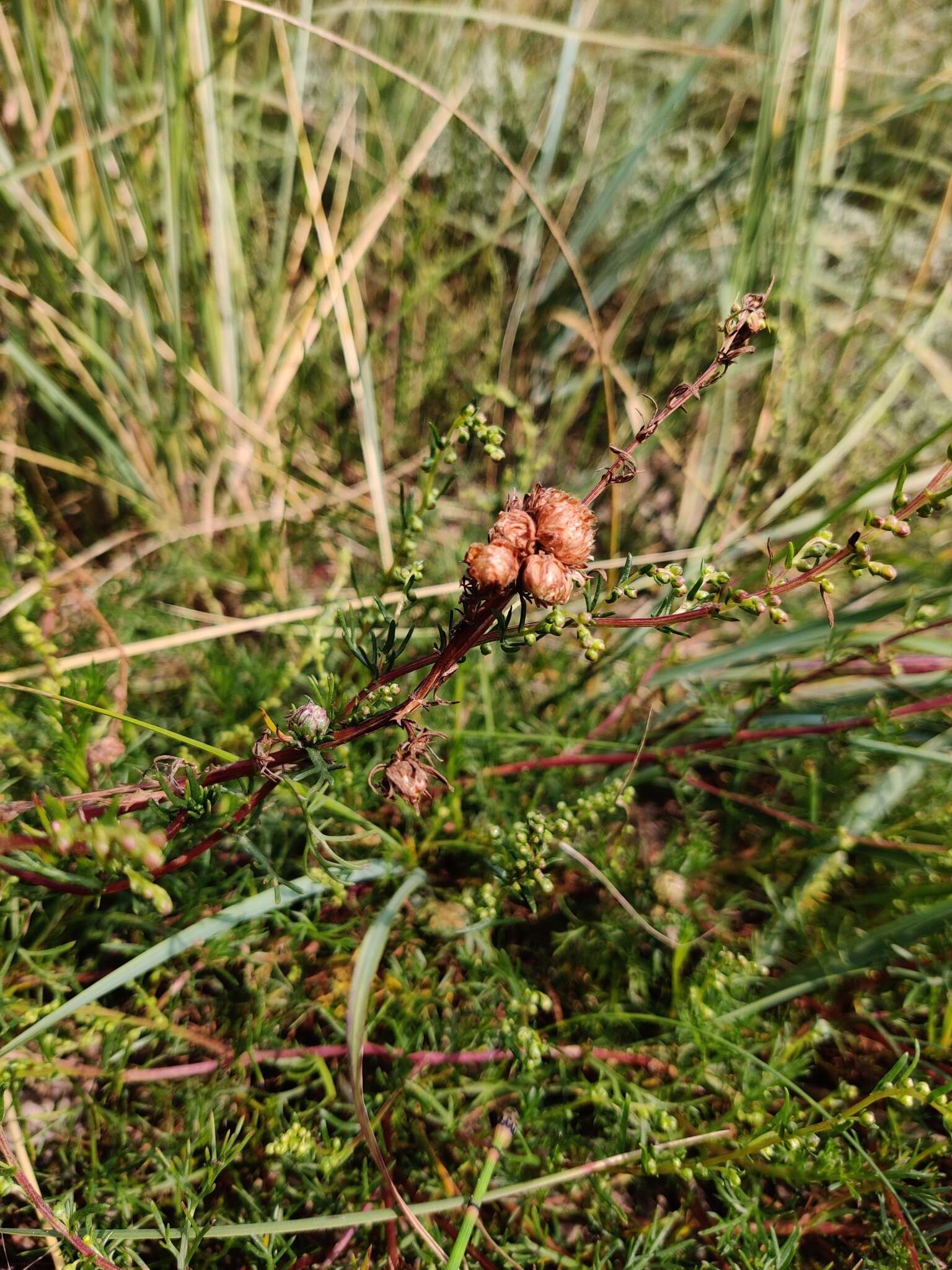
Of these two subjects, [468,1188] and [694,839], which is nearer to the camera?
[468,1188]

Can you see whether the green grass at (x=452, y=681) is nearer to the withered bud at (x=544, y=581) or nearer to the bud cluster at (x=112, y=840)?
the bud cluster at (x=112, y=840)

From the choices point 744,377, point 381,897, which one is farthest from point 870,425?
point 381,897

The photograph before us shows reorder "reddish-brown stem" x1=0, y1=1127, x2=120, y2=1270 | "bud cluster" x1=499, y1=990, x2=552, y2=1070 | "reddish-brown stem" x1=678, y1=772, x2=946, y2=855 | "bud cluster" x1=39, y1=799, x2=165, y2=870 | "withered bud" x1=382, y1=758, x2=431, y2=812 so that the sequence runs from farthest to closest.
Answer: "reddish-brown stem" x1=678, y1=772, x2=946, y2=855 → "bud cluster" x1=499, y1=990, x2=552, y2=1070 → "reddish-brown stem" x1=0, y1=1127, x2=120, y2=1270 → "withered bud" x1=382, y1=758, x2=431, y2=812 → "bud cluster" x1=39, y1=799, x2=165, y2=870

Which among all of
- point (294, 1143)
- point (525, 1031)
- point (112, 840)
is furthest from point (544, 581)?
point (294, 1143)

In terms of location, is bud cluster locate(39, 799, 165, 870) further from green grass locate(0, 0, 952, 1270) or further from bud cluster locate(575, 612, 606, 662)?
bud cluster locate(575, 612, 606, 662)

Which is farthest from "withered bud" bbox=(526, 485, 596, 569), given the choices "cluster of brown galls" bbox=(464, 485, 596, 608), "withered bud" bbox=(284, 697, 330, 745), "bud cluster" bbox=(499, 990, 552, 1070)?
"bud cluster" bbox=(499, 990, 552, 1070)

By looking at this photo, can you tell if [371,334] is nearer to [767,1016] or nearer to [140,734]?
[140,734]
